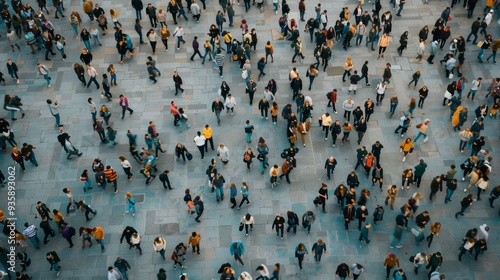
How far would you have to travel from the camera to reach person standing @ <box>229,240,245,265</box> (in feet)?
60.8

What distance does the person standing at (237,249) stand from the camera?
18.5 m

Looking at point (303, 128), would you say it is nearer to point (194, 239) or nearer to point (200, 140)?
point (200, 140)

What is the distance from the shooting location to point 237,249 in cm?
1864

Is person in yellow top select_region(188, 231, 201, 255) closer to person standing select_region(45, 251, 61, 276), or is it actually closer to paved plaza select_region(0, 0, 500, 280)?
paved plaza select_region(0, 0, 500, 280)

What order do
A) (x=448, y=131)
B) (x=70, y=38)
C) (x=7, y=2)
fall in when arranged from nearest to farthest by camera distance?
(x=448, y=131)
(x=70, y=38)
(x=7, y=2)

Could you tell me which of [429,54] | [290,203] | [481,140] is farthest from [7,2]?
[481,140]

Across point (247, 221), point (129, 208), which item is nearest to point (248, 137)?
point (247, 221)

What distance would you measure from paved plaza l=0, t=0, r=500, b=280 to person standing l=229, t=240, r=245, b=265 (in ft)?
2.28

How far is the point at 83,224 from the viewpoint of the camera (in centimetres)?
2086

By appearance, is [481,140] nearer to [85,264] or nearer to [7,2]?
[85,264]

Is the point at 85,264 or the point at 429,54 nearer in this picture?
the point at 85,264

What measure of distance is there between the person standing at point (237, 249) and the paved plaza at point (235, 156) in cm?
69

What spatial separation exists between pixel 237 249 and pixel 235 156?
5.37 meters

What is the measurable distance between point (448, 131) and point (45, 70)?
60.2ft
